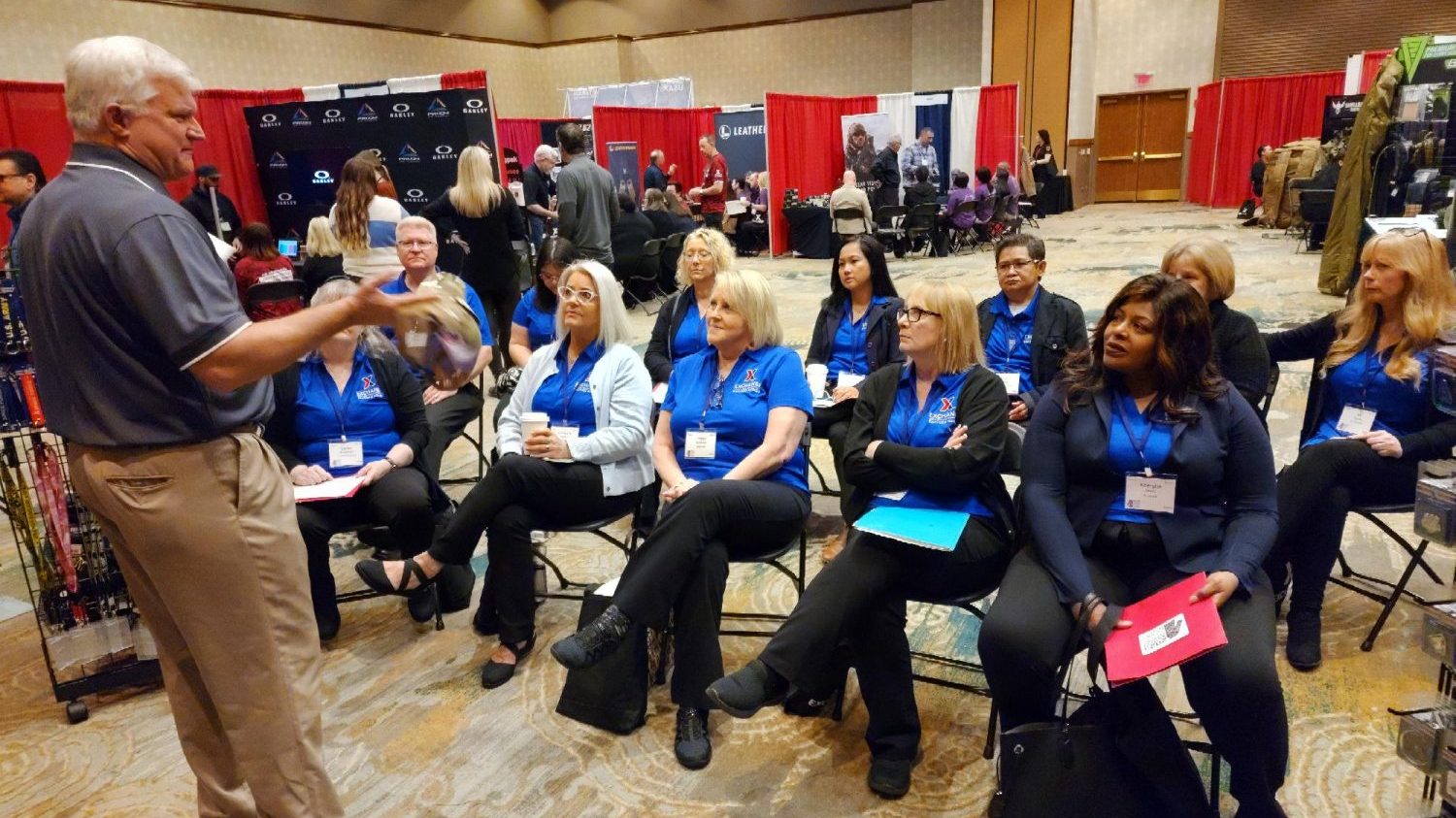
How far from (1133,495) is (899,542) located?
1.94 feet

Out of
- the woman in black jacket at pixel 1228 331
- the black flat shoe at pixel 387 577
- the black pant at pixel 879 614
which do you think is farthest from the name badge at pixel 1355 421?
the black flat shoe at pixel 387 577

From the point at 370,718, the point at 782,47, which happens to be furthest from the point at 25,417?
the point at 782,47

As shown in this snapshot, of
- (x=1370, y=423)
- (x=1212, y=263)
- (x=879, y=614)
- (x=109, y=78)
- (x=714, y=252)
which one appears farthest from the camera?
(x=714, y=252)

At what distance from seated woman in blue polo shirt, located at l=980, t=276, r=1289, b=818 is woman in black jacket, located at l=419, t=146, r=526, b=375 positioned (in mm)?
4160

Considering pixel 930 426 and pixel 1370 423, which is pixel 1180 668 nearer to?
pixel 930 426

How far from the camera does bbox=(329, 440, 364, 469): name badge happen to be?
3092 millimetres

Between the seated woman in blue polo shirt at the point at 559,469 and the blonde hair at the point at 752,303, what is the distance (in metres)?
0.43

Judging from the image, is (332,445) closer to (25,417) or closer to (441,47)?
(25,417)

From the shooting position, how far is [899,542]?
2314 millimetres

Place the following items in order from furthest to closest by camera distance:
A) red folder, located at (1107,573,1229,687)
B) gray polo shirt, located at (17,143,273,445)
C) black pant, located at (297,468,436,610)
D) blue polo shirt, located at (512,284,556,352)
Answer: blue polo shirt, located at (512,284,556,352) < black pant, located at (297,468,436,610) < red folder, located at (1107,573,1229,687) < gray polo shirt, located at (17,143,273,445)

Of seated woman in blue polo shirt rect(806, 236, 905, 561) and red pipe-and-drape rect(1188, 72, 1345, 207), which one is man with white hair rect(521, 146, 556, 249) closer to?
seated woman in blue polo shirt rect(806, 236, 905, 561)

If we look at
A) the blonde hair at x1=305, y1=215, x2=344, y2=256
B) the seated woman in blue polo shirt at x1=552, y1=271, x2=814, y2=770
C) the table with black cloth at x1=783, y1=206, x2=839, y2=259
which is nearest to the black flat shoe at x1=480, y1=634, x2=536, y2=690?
the seated woman in blue polo shirt at x1=552, y1=271, x2=814, y2=770

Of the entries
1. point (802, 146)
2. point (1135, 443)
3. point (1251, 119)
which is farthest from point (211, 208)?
point (1251, 119)

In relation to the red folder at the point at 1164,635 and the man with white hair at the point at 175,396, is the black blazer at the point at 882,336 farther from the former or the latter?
the man with white hair at the point at 175,396
